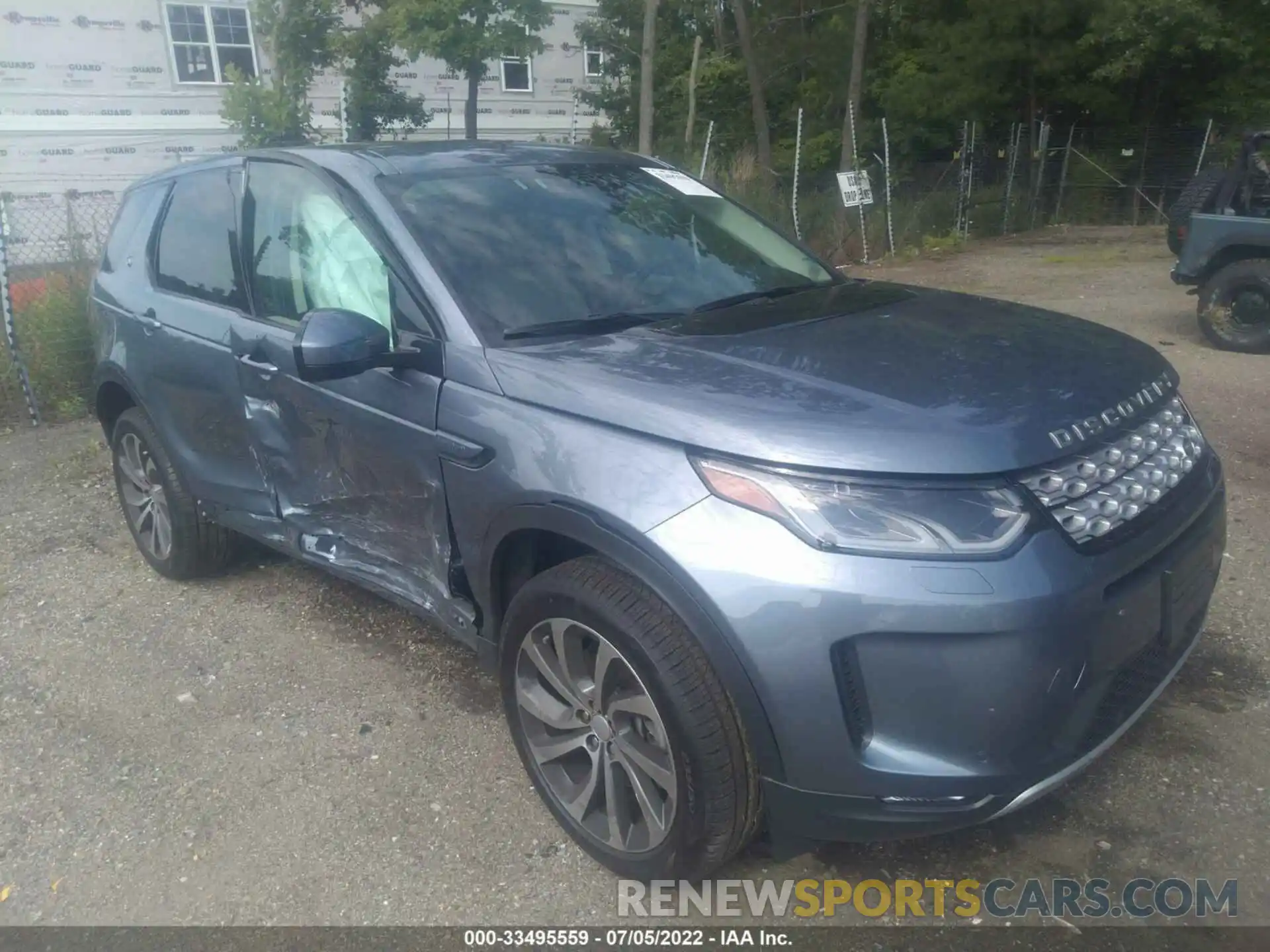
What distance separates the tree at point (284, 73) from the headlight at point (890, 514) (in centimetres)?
1394

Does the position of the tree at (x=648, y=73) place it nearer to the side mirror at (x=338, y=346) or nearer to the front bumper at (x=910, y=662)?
the side mirror at (x=338, y=346)

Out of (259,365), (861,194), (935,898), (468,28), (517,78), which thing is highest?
(468,28)

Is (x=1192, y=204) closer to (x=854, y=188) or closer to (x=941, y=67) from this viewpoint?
(x=854, y=188)

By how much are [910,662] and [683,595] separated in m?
0.50

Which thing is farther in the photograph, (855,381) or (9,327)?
(9,327)

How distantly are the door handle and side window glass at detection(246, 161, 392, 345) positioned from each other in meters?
0.17

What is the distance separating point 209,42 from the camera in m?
20.0

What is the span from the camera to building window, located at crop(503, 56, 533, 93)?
2353 centimetres

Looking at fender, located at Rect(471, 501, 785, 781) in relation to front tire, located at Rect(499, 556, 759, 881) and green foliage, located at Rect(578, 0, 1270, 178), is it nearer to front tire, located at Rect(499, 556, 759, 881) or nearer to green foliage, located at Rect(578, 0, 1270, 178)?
front tire, located at Rect(499, 556, 759, 881)

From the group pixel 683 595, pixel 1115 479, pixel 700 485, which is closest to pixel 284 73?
pixel 700 485

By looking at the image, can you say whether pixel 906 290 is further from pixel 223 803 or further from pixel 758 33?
pixel 758 33

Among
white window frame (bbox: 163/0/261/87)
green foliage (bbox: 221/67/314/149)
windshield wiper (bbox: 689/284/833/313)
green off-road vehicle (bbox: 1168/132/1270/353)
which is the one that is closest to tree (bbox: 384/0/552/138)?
green foliage (bbox: 221/67/314/149)

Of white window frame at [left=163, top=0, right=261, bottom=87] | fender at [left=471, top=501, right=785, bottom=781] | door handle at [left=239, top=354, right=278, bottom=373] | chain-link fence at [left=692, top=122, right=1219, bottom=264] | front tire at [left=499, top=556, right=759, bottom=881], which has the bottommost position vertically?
A: chain-link fence at [left=692, top=122, right=1219, bottom=264]

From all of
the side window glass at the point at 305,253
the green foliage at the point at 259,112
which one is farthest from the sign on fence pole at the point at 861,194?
the side window glass at the point at 305,253
